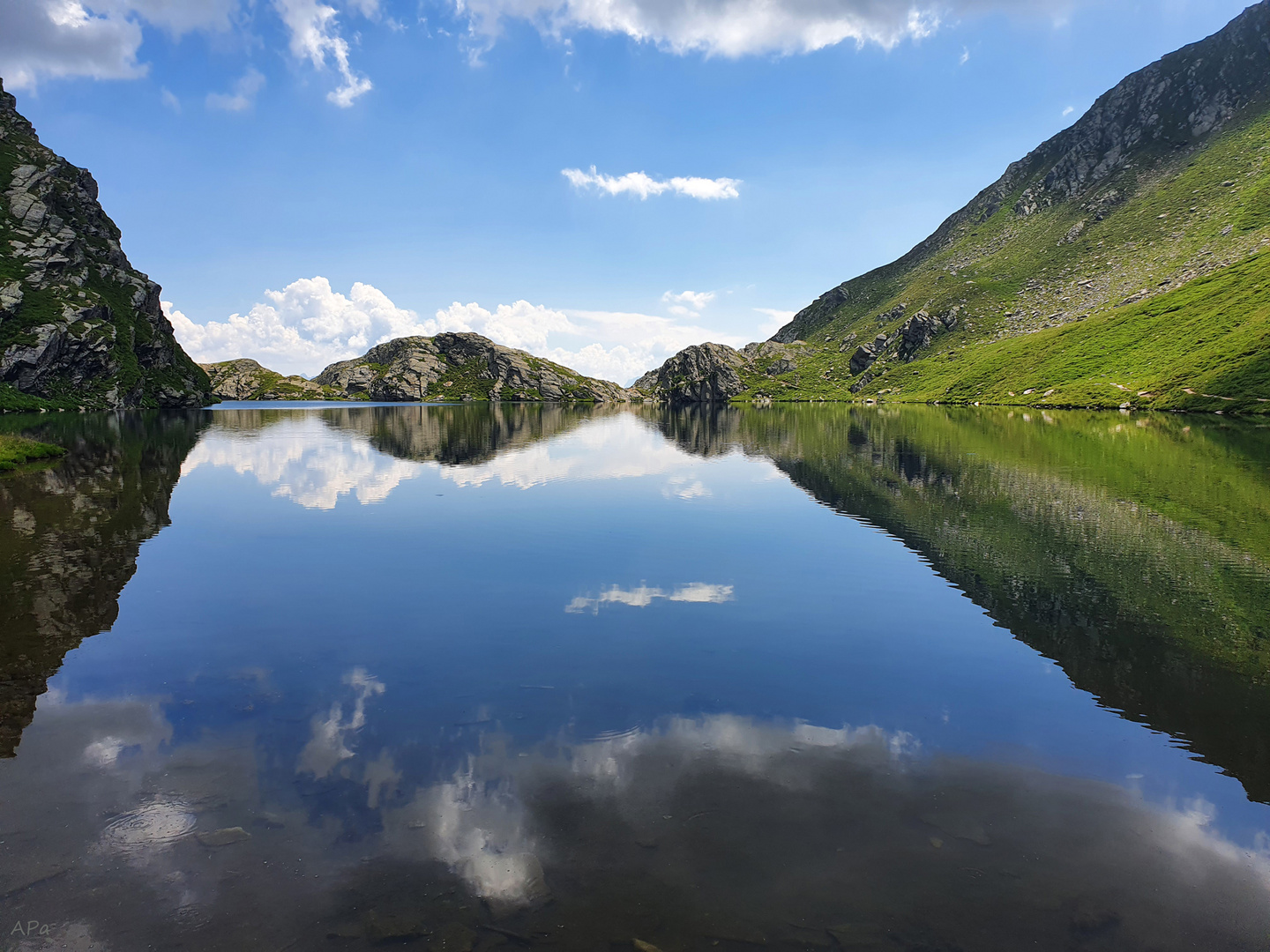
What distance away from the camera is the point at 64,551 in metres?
31.8

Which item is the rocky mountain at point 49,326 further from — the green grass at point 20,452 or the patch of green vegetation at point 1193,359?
the patch of green vegetation at point 1193,359

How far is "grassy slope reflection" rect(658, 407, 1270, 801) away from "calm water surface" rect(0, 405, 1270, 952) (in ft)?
0.73

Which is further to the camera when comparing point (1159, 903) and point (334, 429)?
point (334, 429)

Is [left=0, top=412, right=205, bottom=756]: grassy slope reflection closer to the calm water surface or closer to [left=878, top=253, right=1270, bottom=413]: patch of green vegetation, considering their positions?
the calm water surface

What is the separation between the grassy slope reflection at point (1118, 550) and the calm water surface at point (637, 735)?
0.73ft

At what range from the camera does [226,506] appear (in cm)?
4684

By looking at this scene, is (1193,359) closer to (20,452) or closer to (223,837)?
(223,837)

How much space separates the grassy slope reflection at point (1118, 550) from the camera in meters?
18.4

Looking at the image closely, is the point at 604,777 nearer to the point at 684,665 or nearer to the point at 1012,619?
the point at 684,665

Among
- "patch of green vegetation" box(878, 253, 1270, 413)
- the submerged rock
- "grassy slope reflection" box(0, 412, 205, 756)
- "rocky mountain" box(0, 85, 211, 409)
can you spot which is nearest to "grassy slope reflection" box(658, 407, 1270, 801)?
the submerged rock

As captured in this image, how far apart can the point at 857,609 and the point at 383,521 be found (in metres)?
32.1

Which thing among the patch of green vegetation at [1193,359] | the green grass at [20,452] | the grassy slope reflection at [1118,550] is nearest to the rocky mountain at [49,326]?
the green grass at [20,452]

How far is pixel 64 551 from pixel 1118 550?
56512mm

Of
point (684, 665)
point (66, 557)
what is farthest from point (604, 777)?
point (66, 557)
